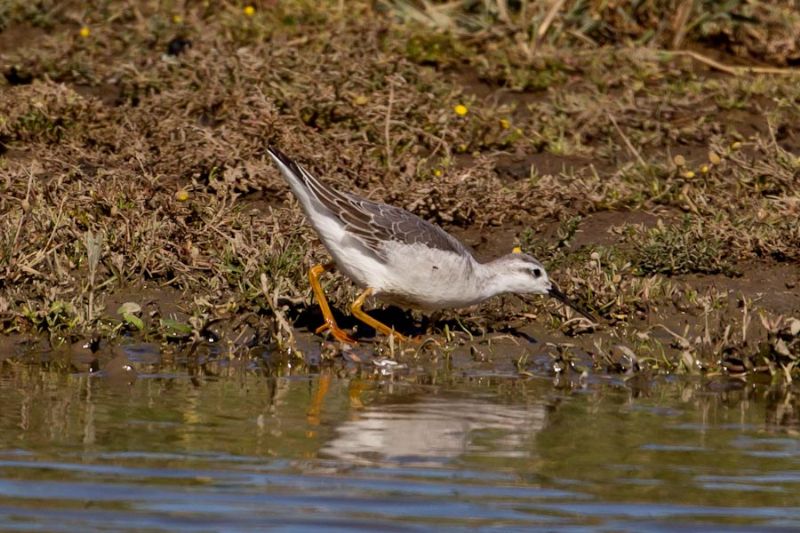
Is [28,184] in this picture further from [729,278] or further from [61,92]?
[729,278]

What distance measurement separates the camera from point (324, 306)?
937cm

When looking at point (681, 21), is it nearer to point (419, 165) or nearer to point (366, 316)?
point (419, 165)

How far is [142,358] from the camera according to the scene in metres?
8.84

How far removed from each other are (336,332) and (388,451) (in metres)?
2.70

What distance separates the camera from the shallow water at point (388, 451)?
18.2 feet

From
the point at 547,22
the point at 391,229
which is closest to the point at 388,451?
the point at 391,229

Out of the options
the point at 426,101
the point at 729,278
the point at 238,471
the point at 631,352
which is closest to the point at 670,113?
the point at 426,101

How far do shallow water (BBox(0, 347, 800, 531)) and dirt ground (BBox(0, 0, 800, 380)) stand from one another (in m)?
0.62

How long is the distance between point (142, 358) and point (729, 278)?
395 cm

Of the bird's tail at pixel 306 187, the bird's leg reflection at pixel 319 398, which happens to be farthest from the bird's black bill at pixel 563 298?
the bird's leg reflection at pixel 319 398

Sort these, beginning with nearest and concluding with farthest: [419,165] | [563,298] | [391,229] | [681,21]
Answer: [391,229]
[563,298]
[419,165]
[681,21]

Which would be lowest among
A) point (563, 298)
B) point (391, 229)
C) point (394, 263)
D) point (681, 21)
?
point (563, 298)

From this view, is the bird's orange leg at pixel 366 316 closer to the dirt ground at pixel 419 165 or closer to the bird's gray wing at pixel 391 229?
the dirt ground at pixel 419 165

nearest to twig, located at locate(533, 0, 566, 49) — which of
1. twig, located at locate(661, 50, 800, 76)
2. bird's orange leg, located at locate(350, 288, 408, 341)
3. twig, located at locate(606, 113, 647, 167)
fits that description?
twig, located at locate(661, 50, 800, 76)
